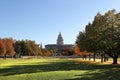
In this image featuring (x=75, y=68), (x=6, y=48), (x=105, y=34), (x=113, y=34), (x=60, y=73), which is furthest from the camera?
(x=6, y=48)

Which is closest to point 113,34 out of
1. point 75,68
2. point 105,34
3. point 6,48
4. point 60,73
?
point 105,34

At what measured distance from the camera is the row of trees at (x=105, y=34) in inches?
2645

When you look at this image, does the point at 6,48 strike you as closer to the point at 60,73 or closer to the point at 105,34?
the point at 105,34

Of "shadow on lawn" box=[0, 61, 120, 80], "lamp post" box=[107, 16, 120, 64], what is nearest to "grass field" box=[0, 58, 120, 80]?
"shadow on lawn" box=[0, 61, 120, 80]

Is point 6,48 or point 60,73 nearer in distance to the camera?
point 60,73

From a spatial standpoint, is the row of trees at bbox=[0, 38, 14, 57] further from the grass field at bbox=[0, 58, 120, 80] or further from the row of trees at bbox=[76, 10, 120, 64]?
the grass field at bbox=[0, 58, 120, 80]

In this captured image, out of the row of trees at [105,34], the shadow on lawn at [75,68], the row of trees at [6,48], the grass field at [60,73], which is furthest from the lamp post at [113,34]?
the row of trees at [6,48]

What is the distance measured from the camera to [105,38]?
67875mm

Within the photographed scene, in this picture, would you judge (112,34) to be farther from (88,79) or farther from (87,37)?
(88,79)

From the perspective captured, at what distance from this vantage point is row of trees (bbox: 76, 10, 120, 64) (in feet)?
220

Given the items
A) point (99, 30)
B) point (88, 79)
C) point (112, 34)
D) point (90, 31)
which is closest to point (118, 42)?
point (112, 34)

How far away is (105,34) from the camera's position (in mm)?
68250

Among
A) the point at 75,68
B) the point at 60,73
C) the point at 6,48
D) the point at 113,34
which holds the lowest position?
the point at 60,73

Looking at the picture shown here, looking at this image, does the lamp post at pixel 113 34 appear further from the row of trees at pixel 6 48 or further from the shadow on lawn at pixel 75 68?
the row of trees at pixel 6 48
